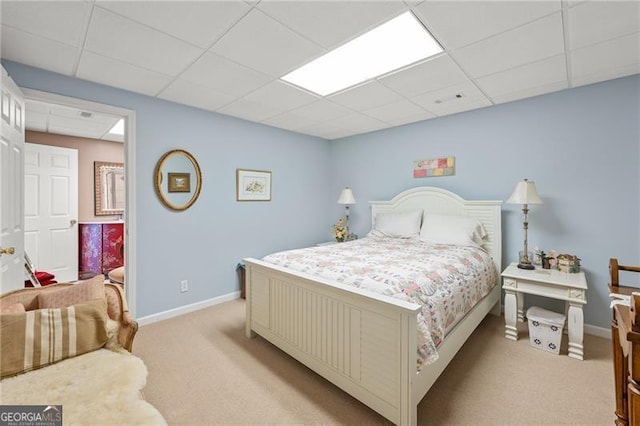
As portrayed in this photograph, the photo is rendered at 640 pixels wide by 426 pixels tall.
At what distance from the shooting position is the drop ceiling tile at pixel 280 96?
9.19ft

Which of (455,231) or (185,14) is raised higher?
(185,14)

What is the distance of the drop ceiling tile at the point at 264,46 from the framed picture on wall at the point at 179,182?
5.20 ft

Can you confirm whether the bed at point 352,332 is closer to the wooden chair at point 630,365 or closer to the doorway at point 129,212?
the wooden chair at point 630,365

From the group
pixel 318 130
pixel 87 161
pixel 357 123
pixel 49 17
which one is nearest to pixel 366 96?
pixel 357 123

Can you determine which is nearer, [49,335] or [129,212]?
[49,335]

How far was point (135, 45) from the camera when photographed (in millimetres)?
2045

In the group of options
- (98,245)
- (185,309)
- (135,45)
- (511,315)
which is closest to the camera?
(135,45)

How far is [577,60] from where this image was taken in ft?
7.40

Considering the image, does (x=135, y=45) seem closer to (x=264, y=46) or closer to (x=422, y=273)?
(x=264, y=46)

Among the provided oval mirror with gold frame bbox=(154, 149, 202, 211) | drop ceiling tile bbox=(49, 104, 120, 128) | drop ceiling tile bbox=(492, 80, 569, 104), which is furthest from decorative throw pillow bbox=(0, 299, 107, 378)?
drop ceiling tile bbox=(492, 80, 569, 104)

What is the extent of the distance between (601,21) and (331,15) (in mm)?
1698

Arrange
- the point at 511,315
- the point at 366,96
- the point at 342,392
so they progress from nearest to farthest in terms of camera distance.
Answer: the point at 342,392 → the point at 511,315 → the point at 366,96

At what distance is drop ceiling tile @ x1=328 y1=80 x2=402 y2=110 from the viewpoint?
2795 mm

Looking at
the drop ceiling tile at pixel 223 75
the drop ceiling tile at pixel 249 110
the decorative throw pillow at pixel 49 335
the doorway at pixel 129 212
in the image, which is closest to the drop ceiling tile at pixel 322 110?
the drop ceiling tile at pixel 249 110
